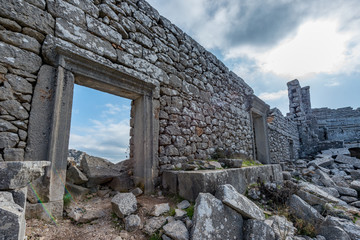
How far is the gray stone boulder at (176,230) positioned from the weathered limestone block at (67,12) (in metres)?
2.82

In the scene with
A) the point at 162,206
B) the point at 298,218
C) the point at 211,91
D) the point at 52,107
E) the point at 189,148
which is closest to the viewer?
the point at 52,107

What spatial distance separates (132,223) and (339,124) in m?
18.6

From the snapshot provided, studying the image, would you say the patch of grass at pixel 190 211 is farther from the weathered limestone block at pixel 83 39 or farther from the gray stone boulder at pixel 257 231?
the weathered limestone block at pixel 83 39

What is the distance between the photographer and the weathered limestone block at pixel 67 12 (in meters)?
2.38

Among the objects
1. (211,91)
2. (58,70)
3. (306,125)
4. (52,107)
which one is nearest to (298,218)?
(211,91)

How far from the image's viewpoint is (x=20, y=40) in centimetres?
208

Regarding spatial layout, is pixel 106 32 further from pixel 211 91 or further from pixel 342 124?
pixel 342 124

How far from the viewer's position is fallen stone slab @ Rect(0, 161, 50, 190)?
115 centimetres

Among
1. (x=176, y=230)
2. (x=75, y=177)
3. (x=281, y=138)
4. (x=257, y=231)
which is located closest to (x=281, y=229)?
(x=257, y=231)

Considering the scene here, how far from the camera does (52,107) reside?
7.27 ft

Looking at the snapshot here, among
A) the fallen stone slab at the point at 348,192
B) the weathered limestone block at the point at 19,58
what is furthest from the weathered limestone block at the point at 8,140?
the fallen stone slab at the point at 348,192

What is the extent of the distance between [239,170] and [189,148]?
1.08m

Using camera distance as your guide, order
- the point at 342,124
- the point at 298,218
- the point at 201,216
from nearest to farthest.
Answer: the point at 201,216
the point at 298,218
the point at 342,124

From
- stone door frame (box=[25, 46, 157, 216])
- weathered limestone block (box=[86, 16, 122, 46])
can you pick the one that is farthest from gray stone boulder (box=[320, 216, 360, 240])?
weathered limestone block (box=[86, 16, 122, 46])
